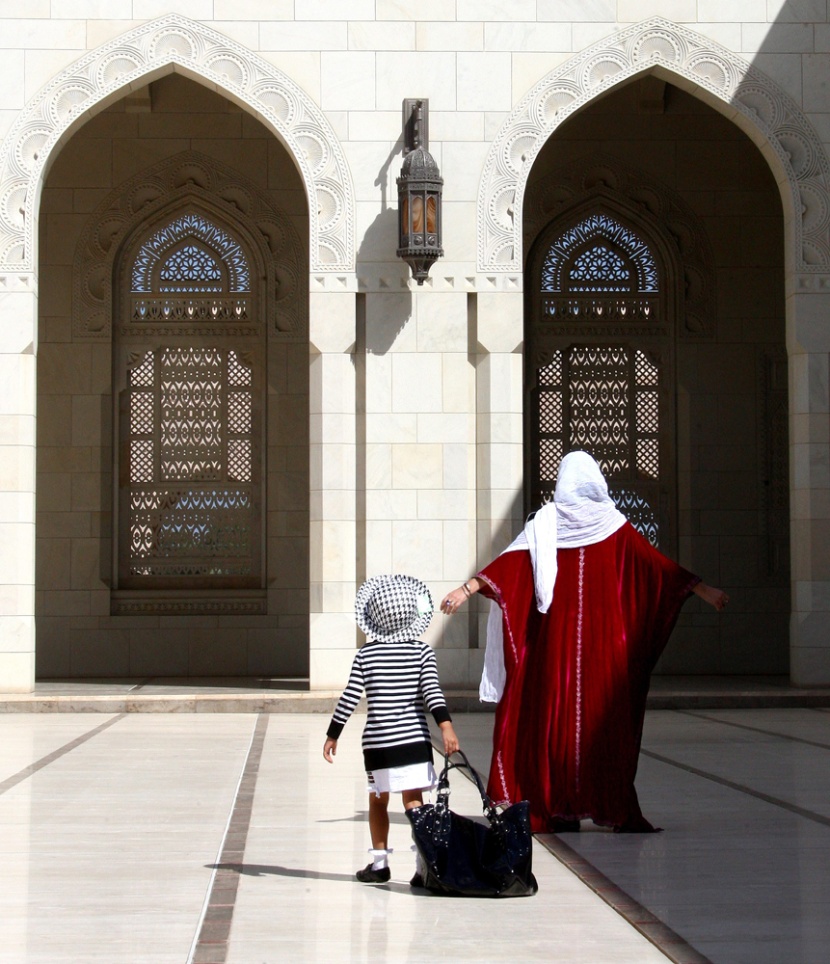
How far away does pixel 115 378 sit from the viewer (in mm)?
13711

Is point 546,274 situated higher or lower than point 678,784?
higher

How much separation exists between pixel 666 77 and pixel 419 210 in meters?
2.25

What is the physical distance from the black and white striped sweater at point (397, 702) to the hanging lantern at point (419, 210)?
622cm

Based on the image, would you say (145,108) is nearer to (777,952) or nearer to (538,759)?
(538,759)

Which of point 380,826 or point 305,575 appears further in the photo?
point 305,575

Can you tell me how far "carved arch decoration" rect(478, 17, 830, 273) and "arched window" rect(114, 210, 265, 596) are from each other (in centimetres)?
329

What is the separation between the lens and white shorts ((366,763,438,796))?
16.1 feet

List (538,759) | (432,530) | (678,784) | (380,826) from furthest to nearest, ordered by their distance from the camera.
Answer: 1. (432,530)
2. (678,784)
3. (538,759)
4. (380,826)

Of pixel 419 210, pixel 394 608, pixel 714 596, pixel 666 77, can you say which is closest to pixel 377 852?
pixel 394 608

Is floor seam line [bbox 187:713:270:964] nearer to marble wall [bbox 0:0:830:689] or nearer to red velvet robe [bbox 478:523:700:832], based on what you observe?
red velvet robe [bbox 478:523:700:832]

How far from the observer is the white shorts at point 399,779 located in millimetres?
4914

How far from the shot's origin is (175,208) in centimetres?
1385

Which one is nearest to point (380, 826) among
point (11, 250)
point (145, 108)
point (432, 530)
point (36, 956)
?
point (36, 956)

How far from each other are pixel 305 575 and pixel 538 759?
25.1ft
